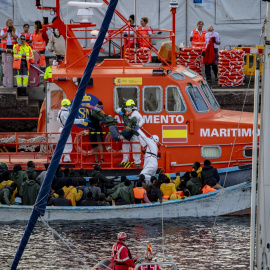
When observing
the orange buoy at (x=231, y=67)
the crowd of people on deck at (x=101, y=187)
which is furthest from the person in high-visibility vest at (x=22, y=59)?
the crowd of people on deck at (x=101, y=187)

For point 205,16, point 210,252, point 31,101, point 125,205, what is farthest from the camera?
point 205,16

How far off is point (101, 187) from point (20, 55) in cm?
771

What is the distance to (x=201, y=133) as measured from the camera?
20.5m

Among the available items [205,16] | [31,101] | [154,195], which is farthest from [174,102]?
[205,16]

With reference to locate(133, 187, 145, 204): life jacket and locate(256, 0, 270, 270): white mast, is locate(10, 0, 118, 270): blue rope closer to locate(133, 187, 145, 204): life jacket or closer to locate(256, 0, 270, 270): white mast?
locate(256, 0, 270, 270): white mast

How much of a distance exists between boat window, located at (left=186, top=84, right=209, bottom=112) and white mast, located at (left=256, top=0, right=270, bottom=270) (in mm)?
6942

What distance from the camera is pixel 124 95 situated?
2053cm

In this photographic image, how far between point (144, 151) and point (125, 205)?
4.88 feet

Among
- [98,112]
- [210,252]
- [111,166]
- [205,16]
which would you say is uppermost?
[205,16]

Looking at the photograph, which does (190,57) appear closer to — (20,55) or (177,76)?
(20,55)

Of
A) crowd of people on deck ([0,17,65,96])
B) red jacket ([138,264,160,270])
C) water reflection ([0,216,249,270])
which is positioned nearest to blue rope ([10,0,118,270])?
red jacket ([138,264,160,270])

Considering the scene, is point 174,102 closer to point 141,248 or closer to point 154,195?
point 154,195

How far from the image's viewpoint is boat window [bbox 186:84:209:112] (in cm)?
2062

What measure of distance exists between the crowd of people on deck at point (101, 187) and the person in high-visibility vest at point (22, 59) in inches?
262
